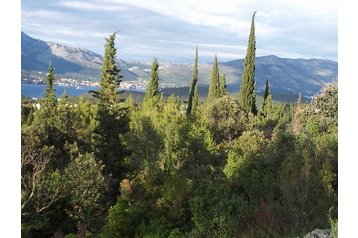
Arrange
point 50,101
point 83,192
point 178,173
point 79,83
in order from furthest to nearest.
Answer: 1. point 79,83
2. point 50,101
3. point 83,192
4. point 178,173

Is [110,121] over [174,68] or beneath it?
beneath

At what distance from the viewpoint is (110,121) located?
18.4 m

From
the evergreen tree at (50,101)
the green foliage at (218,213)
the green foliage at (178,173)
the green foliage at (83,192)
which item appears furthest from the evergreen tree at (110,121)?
the green foliage at (218,213)

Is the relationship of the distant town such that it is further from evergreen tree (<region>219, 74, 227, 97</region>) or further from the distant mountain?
the distant mountain

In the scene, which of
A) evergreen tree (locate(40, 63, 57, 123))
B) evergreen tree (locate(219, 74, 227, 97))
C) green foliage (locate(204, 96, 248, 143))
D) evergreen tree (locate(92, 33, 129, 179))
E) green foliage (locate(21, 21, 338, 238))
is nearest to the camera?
green foliage (locate(21, 21, 338, 238))

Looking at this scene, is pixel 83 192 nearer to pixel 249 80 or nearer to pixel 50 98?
pixel 50 98

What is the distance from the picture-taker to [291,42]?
335 centimetres

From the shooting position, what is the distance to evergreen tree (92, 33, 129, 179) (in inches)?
704

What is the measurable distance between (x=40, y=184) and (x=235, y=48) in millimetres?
9083

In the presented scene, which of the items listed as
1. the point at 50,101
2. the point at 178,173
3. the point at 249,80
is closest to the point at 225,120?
the point at 249,80

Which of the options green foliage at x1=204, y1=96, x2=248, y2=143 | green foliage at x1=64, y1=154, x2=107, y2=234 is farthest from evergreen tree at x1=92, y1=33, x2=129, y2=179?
green foliage at x1=64, y1=154, x2=107, y2=234

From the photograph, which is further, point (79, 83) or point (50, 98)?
point (79, 83)

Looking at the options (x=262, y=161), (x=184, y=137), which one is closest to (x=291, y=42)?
(x=262, y=161)
